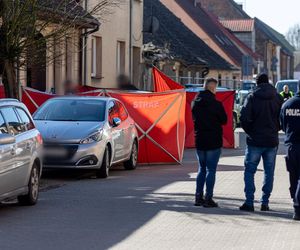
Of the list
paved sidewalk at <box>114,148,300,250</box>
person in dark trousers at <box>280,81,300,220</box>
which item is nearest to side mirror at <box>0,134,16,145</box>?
paved sidewalk at <box>114,148,300,250</box>

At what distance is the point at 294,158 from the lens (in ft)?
36.6

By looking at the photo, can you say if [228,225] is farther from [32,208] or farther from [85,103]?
[85,103]

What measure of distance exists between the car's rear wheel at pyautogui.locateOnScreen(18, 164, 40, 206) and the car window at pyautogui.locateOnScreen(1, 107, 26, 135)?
0.64 meters

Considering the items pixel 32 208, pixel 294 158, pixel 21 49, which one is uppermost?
pixel 21 49

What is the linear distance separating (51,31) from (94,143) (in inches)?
87.9

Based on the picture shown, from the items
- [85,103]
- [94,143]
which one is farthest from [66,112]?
[94,143]

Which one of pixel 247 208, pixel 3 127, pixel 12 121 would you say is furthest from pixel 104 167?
pixel 3 127

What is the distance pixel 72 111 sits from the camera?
17000 millimetres

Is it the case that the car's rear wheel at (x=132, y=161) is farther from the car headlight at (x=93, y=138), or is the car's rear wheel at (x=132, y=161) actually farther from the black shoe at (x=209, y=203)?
the black shoe at (x=209, y=203)

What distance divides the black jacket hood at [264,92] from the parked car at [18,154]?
3.25 meters

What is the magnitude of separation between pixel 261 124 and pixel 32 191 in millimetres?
3387

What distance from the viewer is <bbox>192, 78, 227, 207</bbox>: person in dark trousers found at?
469 inches

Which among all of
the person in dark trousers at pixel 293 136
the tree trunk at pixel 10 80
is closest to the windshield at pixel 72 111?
the tree trunk at pixel 10 80

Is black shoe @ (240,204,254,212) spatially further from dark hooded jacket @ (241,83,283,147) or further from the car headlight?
the car headlight
